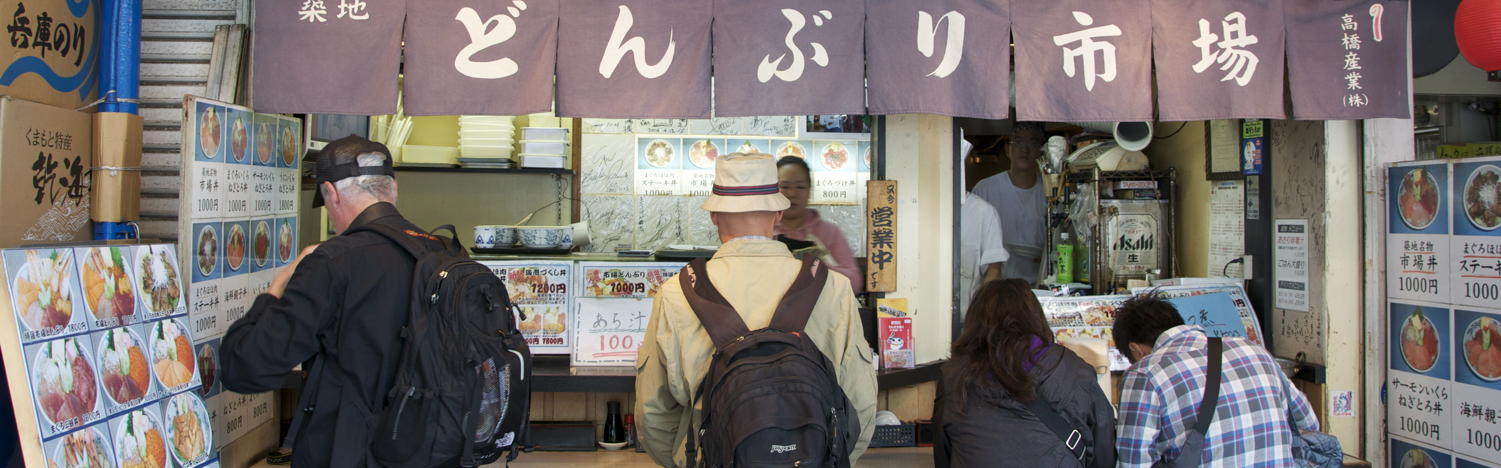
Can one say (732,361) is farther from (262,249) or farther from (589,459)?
(262,249)

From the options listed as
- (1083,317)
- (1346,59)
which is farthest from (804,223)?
(1346,59)

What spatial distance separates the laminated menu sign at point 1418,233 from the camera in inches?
198

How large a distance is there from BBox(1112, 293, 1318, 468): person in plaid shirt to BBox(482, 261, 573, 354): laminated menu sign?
2.84 m

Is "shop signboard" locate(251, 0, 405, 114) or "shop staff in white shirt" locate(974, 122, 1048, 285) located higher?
"shop signboard" locate(251, 0, 405, 114)

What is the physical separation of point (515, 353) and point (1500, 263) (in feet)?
15.3

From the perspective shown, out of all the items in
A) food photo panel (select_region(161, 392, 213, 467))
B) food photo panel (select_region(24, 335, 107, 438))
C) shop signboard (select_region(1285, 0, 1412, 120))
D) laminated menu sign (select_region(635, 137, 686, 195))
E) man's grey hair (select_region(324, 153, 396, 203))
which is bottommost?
food photo panel (select_region(161, 392, 213, 467))

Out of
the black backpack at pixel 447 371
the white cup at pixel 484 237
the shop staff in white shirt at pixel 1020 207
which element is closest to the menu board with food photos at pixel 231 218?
the white cup at pixel 484 237

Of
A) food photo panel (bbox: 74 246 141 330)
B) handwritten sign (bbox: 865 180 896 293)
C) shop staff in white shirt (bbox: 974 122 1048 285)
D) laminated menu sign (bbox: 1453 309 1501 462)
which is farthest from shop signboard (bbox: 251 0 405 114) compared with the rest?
laminated menu sign (bbox: 1453 309 1501 462)

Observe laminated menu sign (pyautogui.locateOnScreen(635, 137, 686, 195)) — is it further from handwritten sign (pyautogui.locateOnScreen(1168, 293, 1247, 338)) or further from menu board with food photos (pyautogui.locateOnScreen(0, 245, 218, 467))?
menu board with food photos (pyautogui.locateOnScreen(0, 245, 218, 467))

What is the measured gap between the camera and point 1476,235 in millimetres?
4789

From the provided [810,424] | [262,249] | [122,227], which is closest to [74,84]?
[122,227]

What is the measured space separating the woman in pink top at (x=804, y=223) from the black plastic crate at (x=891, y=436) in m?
0.79

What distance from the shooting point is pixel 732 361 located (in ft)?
8.82

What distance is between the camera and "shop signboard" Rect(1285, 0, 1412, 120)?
16.2 ft
